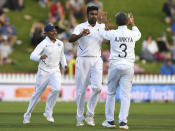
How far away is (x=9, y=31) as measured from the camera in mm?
32156

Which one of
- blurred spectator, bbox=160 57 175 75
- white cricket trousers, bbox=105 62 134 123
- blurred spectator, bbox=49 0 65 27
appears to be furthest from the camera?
blurred spectator, bbox=49 0 65 27

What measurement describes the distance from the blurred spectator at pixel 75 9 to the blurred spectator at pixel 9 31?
3197 mm

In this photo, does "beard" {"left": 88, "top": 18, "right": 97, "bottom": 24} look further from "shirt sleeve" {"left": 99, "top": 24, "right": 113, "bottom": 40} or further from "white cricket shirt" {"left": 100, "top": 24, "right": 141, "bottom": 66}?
"white cricket shirt" {"left": 100, "top": 24, "right": 141, "bottom": 66}

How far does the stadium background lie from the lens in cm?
1648

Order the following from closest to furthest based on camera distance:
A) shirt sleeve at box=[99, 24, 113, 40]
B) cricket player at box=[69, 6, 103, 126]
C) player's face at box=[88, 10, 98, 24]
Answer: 1. shirt sleeve at box=[99, 24, 113, 40]
2. player's face at box=[88, 10, 98, 24]
3. cricket player at box=[69, 6, 103, 126]

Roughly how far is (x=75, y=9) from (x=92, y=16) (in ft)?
63.8

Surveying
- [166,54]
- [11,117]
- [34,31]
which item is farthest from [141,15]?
[11,117]

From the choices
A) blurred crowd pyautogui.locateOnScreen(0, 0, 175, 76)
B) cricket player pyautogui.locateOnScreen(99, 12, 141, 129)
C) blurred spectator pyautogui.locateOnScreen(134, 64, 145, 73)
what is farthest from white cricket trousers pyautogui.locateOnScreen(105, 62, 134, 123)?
blurred spectator pyautogui.locateOnScreen(134, 64, 145, 73)

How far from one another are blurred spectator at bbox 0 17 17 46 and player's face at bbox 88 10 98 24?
16.7m

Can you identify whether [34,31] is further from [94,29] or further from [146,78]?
[94,29]

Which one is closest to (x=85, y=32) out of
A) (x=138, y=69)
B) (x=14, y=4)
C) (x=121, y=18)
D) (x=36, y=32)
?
(x=121, y=18)

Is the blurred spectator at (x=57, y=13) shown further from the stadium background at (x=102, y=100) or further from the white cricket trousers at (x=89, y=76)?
the white cricket trousers at (x=89, y=76)

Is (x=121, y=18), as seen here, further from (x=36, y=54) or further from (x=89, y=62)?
(x=36, y=54)

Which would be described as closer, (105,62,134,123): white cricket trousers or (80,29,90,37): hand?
(105,62,134,123): white cricket trousers
